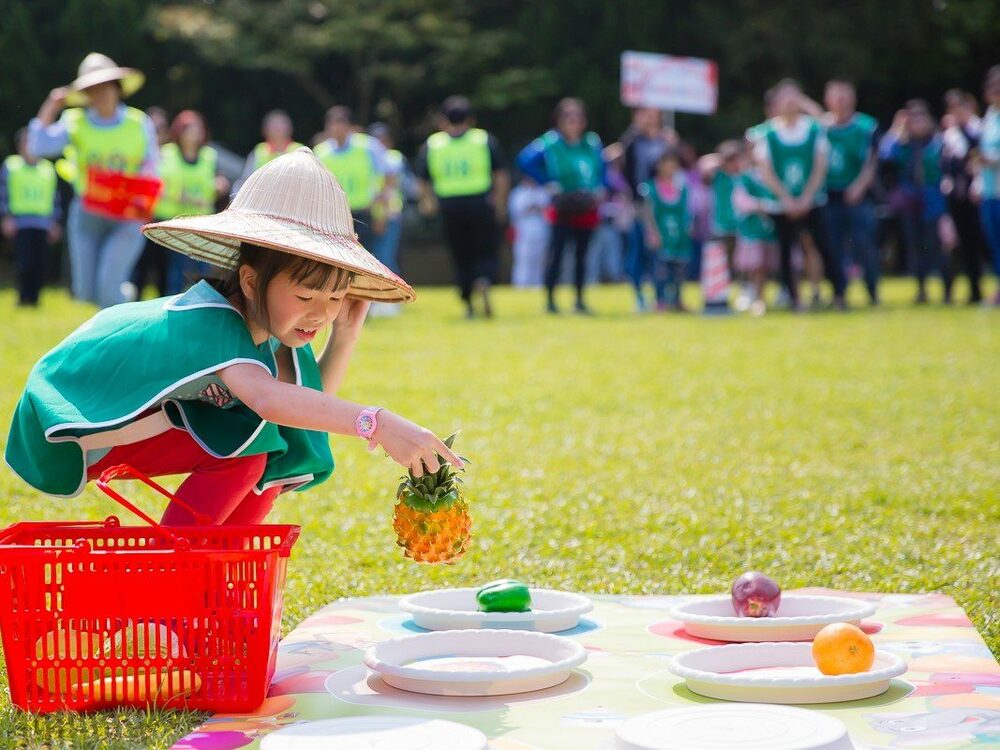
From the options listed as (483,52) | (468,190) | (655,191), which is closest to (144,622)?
(468,190)

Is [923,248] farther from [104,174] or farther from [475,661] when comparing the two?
[475,661]

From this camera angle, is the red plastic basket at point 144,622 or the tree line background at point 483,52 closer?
the red plastic basket at point 144,622

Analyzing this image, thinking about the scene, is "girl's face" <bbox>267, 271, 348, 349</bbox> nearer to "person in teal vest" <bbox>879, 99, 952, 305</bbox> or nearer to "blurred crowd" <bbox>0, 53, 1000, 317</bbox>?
"blurred crowd" <bbox>0, 53, 1000, 317</bbox>

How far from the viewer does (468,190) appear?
13.0 metres

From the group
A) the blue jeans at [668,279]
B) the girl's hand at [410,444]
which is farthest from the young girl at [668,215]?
the girl's hand at [410,444]

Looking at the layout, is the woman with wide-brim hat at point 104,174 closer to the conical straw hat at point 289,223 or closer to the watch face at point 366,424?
the conical straw hat at point 289,223

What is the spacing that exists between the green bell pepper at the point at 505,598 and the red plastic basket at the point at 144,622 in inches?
29.6

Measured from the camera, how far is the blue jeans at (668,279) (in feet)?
46.2

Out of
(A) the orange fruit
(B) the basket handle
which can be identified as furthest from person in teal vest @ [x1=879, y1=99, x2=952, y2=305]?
(B) the basket handle

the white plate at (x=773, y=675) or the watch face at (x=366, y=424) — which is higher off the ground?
the watch face at (x=366, y=424)

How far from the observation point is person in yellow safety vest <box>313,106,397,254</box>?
1264cm

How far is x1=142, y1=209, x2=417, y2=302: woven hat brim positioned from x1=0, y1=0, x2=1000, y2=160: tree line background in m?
26.8

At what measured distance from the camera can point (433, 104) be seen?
32875 millimetres

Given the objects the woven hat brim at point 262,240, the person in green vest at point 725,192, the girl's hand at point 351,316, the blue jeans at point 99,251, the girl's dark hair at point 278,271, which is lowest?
the girl's hand at point 351,316
